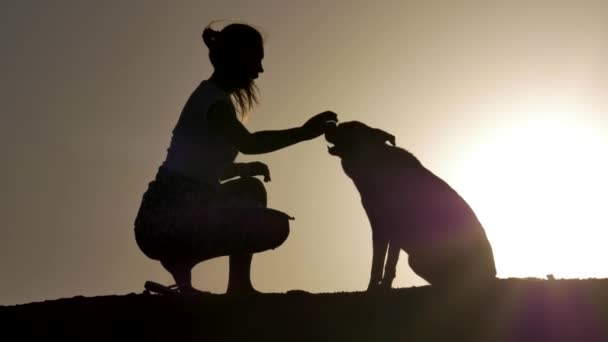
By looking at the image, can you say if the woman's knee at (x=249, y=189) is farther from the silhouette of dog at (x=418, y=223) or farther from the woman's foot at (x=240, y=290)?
the silhouette of dog at (x=418, y=223)

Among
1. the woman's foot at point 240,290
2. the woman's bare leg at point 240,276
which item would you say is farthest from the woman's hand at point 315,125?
the woman's foot at point 240,290

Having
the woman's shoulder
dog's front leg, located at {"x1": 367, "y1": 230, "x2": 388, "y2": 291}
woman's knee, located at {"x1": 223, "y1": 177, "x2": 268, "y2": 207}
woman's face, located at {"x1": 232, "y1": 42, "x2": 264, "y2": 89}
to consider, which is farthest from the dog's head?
the woman's shoulder

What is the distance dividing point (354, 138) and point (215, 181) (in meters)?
2.53

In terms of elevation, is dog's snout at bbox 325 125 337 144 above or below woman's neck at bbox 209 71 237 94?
above

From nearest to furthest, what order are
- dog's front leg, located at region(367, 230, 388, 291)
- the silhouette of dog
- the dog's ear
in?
the silhouette of dog → dog's front leg, located at region(367, 230, 388, 291) → the dog's ear

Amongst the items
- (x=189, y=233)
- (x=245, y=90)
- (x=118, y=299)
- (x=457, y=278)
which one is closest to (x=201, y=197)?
(x=189, y=233)

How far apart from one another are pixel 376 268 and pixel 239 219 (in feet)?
7.28

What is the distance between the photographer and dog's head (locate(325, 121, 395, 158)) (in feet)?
25.5

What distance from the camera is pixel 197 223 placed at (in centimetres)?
534

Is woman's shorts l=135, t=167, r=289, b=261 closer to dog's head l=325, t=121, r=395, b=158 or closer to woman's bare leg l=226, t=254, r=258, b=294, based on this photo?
woman's bare leg l=226, t=254, r=258, b=294

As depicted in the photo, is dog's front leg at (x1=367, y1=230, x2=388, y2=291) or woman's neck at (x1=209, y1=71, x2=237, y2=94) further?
dog's front leg at (x1=367, y1=230, x2=388, y2=291)

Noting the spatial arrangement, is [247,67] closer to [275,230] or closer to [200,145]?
[200,145]

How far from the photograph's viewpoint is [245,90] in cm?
594

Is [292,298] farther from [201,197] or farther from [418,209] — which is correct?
[418,209]
